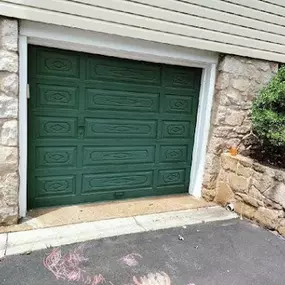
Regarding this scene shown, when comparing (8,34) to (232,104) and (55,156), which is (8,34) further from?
(232,104)

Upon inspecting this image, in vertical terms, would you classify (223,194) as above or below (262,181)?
below

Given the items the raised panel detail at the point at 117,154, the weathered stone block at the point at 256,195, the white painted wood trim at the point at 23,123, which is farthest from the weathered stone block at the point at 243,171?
the white painted wood trim at the point at 23,123

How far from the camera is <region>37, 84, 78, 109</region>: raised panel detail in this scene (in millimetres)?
2930

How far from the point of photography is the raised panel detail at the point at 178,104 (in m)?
3.59

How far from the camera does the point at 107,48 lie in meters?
2.99

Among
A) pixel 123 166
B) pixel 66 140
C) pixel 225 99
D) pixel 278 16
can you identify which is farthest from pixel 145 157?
pixel 278 16

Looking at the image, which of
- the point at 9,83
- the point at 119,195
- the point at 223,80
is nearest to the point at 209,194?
the point at 119,195

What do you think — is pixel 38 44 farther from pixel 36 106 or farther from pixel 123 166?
pixel 123 166

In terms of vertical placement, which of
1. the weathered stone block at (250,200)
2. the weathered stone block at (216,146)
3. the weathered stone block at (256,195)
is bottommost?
the weathered stone block at (250,200)

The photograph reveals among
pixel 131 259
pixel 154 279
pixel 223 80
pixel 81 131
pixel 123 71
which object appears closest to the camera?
pixel 154 279

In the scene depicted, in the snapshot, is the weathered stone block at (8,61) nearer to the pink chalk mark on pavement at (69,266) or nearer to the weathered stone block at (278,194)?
the pink chalk mark on pavement at (69,266)

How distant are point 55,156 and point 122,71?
1.22 metres

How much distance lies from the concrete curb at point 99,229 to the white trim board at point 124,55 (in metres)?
0.41

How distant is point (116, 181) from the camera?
350 centimetres
